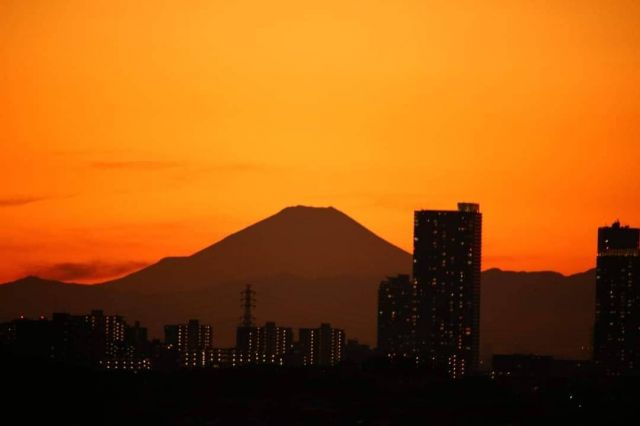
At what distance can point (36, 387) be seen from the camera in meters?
83.6

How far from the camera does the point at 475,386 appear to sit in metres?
104

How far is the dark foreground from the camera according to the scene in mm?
80625

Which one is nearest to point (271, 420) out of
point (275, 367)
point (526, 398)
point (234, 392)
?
point (234, 392)

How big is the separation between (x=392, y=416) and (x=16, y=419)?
849 inches

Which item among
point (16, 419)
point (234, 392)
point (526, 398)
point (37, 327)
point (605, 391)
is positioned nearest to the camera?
point (16, 419)

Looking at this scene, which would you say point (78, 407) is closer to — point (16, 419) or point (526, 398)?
point (16, 419)

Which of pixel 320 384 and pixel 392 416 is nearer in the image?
pixel 392 416

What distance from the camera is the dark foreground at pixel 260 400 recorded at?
80.6 meters

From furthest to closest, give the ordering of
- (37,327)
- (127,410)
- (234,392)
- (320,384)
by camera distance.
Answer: (37,327)
(320,384)
(234,392)
(127,410)

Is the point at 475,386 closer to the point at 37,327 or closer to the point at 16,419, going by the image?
the point at 16,419

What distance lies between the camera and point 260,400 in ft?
282

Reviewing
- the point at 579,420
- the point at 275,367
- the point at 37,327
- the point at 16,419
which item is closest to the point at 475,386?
the point at 579,420

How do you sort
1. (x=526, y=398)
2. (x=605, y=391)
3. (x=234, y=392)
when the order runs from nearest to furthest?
1. (x=234, y=392)
2. (x=526, y=398)
3. (x=605, y=391)

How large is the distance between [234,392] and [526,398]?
31.5 m
